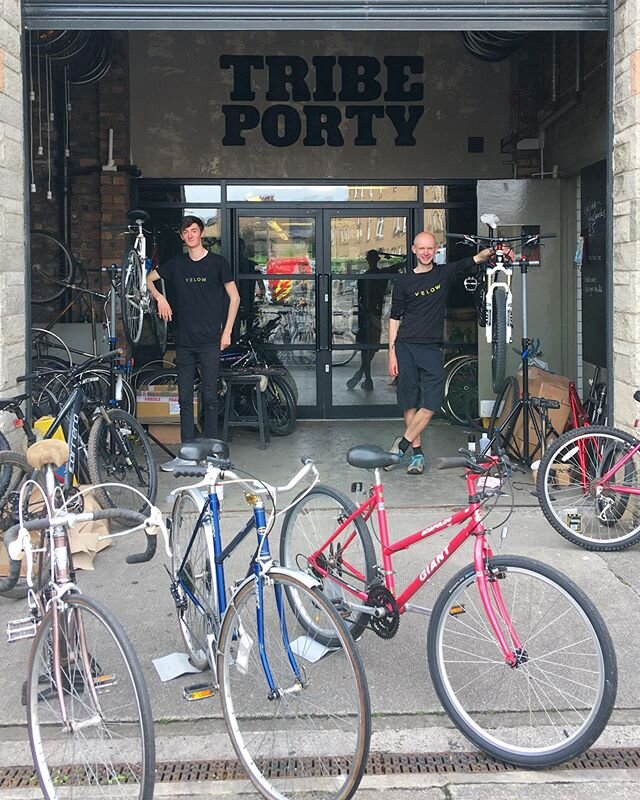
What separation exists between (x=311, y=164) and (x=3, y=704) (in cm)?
746

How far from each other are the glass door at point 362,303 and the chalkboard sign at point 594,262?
7.02 ft

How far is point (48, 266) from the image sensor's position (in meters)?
9.55

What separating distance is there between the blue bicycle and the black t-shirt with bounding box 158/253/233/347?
3.88 metres

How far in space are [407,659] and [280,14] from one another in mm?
3877

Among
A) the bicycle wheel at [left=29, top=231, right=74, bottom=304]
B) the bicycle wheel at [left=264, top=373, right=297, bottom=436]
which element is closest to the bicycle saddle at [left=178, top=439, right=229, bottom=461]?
the bicycle wheel at [left=264, top=373, right=297, bottom=436]

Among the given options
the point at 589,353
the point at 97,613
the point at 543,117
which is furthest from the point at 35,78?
the point at 97,613

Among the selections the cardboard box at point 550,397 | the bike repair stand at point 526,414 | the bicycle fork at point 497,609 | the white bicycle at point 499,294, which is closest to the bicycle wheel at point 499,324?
the white bicycle at point 499,294

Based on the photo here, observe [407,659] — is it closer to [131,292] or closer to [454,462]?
[454,462]

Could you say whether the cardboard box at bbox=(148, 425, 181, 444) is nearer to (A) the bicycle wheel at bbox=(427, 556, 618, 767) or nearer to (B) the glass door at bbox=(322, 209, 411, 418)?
(B) the glass door at bbox=(322, 209, 411, 418)

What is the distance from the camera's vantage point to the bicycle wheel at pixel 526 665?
3096 mm

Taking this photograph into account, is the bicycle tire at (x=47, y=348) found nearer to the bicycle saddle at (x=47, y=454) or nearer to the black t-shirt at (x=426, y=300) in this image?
the black t-shirt at (x=426, y=300)

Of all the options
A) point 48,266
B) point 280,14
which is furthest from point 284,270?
point 280,14

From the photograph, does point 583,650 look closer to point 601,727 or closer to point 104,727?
point 601,727

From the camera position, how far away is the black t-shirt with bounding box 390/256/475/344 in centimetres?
729
